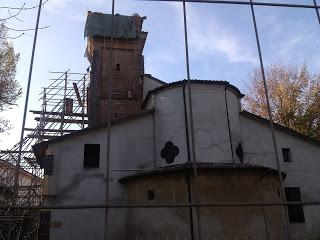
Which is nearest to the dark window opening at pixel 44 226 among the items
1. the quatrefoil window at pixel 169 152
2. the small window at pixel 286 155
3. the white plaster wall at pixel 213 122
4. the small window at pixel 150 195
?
the small window at pixel 150 195

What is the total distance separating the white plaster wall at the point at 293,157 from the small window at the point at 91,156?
22.8 ft

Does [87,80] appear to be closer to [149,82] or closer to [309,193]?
[149,82]

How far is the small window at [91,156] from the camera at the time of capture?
1648cm

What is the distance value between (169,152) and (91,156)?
11.5 ft

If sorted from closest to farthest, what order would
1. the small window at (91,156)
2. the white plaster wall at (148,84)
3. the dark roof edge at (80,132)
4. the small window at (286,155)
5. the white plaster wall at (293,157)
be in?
the dark roof edge at (80,132) → the small window at (91,156) → the white plaster wall at (293,157) → the small window at (286,155) → the white plaster wall at (148,84)

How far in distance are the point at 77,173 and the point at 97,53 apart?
11890 millimetres

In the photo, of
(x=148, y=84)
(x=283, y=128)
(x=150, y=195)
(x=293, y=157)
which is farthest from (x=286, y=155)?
(x=148, y=84)

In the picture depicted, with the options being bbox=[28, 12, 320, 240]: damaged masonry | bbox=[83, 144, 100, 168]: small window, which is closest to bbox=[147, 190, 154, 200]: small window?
bbox=[28, 12, 320, 240]: damaged masonry

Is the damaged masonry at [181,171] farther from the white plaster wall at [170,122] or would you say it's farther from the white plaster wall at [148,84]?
the white plaster wall at [148,84]

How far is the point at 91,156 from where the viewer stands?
658 inches

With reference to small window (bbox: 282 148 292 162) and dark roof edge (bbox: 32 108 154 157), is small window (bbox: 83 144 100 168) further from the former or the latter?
small window (bbox: 282 148 292 162)

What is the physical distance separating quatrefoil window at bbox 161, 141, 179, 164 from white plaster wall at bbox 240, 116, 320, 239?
138 inches

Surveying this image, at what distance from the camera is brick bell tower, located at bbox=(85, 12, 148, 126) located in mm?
24141

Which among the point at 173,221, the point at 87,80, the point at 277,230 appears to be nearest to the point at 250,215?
the point at 277,230
